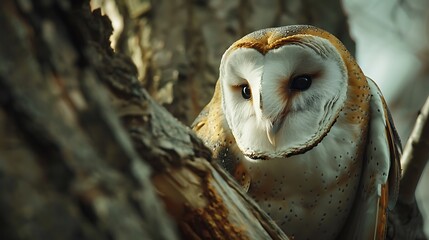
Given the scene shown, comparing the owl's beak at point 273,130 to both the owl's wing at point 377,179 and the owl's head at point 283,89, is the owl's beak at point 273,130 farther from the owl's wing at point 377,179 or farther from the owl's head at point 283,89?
Result: the owl's wing at point 377,179

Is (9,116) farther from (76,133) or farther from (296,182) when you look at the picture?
(296,182)

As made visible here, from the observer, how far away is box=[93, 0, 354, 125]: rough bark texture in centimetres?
334

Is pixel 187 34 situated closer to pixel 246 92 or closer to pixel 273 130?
pixel 246 92

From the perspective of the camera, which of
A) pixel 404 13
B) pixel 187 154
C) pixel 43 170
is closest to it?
pixel 43 170

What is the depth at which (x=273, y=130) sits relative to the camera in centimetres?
233

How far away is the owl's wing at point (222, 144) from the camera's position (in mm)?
2539

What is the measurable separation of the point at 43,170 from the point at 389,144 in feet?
6.11

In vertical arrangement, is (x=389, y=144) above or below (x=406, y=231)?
above

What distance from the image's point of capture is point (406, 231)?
9.28 feet

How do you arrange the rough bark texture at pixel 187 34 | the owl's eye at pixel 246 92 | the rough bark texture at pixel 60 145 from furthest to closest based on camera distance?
the rough bark texture at pixel 187 34
the owl's eye at pixel 246 92
the rough bark texture at pixel 60 145

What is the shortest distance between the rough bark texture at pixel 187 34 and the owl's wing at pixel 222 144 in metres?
0.60

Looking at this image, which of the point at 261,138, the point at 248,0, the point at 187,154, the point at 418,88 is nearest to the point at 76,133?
the point at 187,154

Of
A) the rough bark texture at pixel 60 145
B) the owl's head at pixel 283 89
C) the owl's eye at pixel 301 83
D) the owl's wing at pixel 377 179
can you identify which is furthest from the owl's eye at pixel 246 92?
the rough bark texture at pixel 60 145

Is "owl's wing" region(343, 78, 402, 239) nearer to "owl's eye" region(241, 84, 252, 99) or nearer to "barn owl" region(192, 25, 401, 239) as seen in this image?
"barn owl" region(192, 25, 401, 239)
